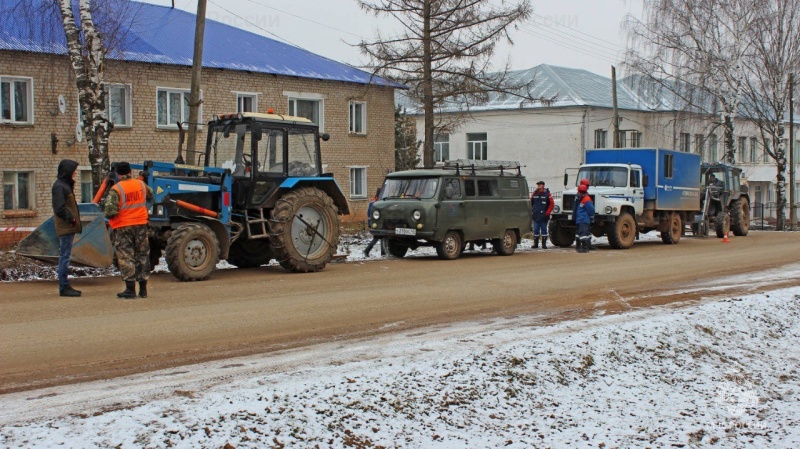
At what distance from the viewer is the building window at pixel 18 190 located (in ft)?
86.3

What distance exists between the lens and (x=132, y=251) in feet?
38.0

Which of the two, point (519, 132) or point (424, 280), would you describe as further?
point (519, 132)

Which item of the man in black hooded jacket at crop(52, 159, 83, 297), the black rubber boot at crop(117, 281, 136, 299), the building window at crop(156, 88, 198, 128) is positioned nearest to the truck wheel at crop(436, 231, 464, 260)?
the black rubber boot at crop(117, 281, 136, 299)

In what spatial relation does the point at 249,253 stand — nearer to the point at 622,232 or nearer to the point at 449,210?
the point at 449,210

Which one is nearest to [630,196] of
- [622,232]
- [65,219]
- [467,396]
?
[622,232]

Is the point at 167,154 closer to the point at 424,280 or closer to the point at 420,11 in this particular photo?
the point at 420,11

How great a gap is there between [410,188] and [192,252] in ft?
21.9

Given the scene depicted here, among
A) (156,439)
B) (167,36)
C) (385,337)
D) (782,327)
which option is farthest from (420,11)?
(156,439)

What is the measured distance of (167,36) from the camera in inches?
1213

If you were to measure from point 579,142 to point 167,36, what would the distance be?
26420 mm

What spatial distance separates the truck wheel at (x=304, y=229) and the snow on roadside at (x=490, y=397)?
550 centimetres

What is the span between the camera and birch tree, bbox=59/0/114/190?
16.5 m

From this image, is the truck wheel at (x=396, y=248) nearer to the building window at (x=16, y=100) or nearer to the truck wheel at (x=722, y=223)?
the building window at (x=16, y=100)

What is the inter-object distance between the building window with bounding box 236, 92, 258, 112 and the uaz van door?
14.1m
